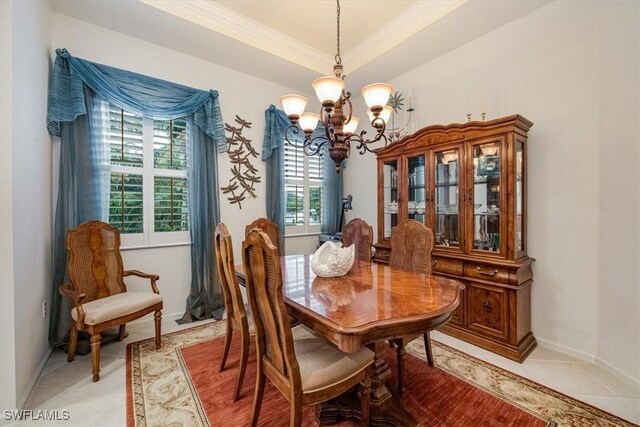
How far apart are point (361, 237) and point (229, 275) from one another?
1426 millimetres

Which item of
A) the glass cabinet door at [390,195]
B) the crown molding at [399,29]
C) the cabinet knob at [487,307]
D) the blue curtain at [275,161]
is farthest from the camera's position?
the blue curtain at [275,161]

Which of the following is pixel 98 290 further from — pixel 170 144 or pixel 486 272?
pixel 486 272

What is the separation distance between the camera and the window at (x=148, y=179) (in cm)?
282

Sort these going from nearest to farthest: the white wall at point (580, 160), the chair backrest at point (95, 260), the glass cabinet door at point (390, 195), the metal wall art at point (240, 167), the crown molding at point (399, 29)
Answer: the white wall at point (580, 160)
the chair backrest at point (95, 260)
the crown molding at point (399, 29)
the glass cabinet door at point (390, 195)
the metal wall art at point (240, 167)

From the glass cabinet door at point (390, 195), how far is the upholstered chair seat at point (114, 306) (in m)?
2.55

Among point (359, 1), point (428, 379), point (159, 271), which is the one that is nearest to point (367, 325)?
point (428, 379)

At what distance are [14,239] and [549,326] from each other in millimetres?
4051

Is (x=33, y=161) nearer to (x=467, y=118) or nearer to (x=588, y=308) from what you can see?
(x=467, y=118)

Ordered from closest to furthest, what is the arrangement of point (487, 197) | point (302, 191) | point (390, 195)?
point (487, 197) → point (390, 195) → point (302, 191)

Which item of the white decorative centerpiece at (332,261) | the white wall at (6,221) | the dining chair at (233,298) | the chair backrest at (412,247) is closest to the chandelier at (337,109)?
the white decorative centerpiece at (332,261)

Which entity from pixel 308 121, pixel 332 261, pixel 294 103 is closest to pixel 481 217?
pixel 332 261

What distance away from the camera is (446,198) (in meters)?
2.87

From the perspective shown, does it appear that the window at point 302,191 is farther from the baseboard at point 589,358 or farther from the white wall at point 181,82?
the baseboard at point 589,358

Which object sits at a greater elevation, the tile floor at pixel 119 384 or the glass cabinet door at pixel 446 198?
the glass cabinet door at pixel 446 198
